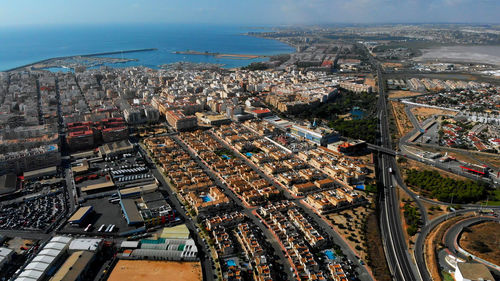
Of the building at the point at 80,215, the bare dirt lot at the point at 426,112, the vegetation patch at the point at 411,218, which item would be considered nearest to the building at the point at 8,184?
the building at the point at 80,215

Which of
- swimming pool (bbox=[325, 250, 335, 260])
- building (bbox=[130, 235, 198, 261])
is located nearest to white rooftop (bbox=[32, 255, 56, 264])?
building (bbox=[130, 235, 198, 261])

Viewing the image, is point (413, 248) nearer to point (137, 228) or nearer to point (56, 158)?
point (137, 228)

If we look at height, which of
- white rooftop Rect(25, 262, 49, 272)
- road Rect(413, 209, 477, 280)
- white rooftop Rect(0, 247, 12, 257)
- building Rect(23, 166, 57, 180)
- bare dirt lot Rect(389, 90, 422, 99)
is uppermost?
bare dirt lot Rect(389, 90, 422, 99)

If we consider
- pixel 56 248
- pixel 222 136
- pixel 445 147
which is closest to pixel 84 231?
pixel 56 248

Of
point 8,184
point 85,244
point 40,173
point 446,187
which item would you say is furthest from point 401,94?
point 8,184

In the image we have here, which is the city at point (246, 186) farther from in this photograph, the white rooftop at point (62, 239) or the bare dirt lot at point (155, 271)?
the white rooftop at point (62, 239)

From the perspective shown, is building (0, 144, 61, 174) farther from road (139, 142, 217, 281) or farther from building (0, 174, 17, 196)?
road (139, 142, 217, 281)
